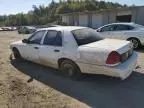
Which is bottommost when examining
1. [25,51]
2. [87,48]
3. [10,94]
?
[10,94]

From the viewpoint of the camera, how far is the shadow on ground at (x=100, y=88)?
512cm

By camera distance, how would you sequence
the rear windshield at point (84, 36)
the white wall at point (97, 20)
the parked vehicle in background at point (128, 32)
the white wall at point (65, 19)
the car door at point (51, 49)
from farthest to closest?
1. the white wall at point (65, 19)
2. the white wall at point (97, 20)
3. the parked vehicle in background at point (128, 32)
4. the car door at point (51, 49)
5. the rear windshield at point (84, 36)

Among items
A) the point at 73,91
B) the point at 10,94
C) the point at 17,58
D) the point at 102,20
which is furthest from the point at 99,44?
the point at 102,20

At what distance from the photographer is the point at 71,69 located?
664 centimetres

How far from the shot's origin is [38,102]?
5320mm

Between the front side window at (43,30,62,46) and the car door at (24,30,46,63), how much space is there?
0.30m

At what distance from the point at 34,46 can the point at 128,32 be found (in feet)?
18.5

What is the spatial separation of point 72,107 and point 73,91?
0.93 metres

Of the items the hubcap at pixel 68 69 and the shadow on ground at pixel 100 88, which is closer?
the shadow on ground at pixel 100 88

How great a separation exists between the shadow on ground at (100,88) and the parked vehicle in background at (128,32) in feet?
15.2

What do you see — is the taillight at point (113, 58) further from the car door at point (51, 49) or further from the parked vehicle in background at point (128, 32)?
the parked vehicle in background at point (128, 32)

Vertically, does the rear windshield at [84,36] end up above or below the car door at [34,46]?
above

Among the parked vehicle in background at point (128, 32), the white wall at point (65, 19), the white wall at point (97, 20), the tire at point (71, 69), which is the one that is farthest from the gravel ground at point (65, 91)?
the white wall at point (65, 19)

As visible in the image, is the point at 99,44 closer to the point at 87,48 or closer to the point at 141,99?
the point at 87,48
